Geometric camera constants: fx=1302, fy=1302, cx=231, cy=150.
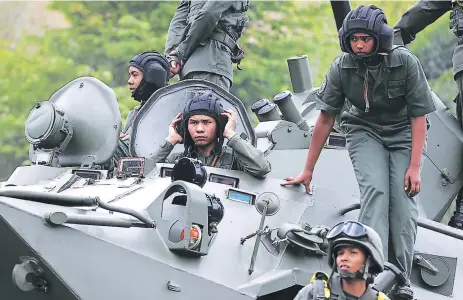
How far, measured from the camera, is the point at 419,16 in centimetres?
1286

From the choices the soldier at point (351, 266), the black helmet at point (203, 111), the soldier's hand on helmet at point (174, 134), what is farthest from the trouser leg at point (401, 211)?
the soldier's hand on helmet at point (174, 134)

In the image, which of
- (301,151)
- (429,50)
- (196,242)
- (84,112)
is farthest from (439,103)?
(429,50)

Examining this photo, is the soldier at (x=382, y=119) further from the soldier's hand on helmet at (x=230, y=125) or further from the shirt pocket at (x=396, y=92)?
the soldier's hand on helmet at (x=230, y=125)

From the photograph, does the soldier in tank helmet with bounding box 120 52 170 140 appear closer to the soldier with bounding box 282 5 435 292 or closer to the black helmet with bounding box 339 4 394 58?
the soldier with bounding box 282 5 435 292

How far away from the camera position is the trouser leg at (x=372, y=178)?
9.83m

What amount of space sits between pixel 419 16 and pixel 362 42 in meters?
3.29

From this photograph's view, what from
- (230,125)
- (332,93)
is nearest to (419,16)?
(332,93)

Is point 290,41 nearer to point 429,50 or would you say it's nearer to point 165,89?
point 429,50

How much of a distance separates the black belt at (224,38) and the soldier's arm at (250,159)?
12.9 feet

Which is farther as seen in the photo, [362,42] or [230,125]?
[230,125]

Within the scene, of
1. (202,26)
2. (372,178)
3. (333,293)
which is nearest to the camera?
(333,293)

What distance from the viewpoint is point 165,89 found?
11.7 m

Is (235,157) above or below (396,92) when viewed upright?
below

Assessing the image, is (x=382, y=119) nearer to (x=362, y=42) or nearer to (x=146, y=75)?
(x=362, y=42)
